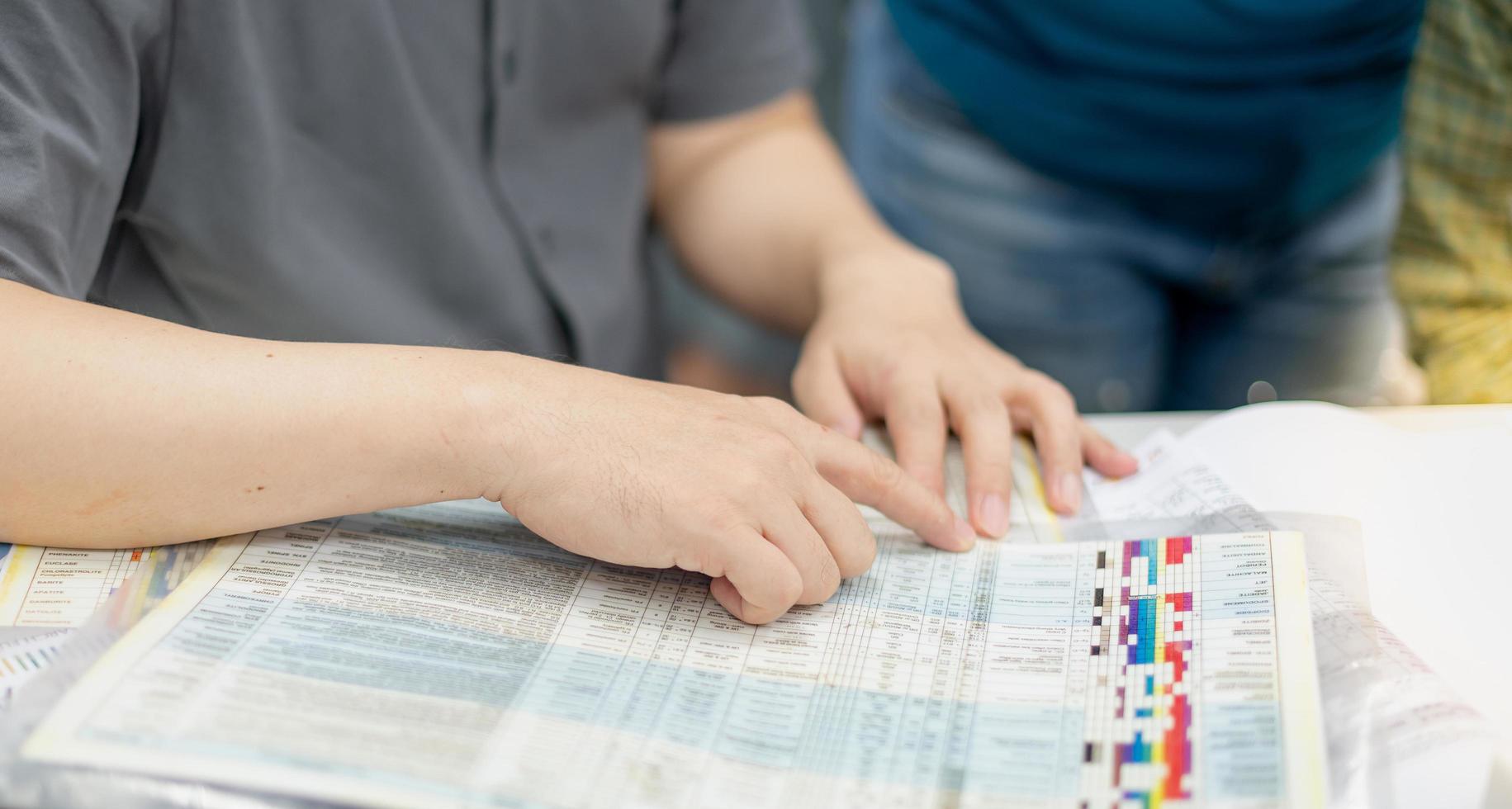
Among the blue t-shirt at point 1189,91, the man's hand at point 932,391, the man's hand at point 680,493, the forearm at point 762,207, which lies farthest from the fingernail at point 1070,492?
the blue t-shirt at point 1189,91

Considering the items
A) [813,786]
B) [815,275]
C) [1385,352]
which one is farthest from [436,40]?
[1385,352]

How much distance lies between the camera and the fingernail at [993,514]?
59 centimetres

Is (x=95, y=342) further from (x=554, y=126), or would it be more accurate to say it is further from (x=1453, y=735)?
(x=1453, y=735)

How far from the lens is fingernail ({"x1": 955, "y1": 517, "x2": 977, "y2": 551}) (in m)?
0.58

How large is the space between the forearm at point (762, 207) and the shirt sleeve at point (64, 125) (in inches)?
17.6

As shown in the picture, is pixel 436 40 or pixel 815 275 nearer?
pixel 436 40

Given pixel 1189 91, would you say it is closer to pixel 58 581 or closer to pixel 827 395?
pixel 827 395

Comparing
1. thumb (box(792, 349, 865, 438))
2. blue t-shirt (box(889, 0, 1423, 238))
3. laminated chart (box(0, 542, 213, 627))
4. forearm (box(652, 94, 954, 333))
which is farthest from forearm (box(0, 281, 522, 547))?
blue t-shirt (box(889, 0, 1423, 238))

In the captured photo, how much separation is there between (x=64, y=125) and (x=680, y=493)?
1.11ft

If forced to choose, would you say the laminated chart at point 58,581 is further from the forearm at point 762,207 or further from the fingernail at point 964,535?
the forearm at point 762,207

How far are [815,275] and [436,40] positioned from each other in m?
0.32

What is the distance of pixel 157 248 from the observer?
0.65 m

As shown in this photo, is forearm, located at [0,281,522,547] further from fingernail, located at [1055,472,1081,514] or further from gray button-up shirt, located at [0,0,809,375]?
fingernail, located at [1055,472,1081,514]

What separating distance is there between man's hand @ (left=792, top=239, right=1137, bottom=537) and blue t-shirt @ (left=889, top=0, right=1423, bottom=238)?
25cm
